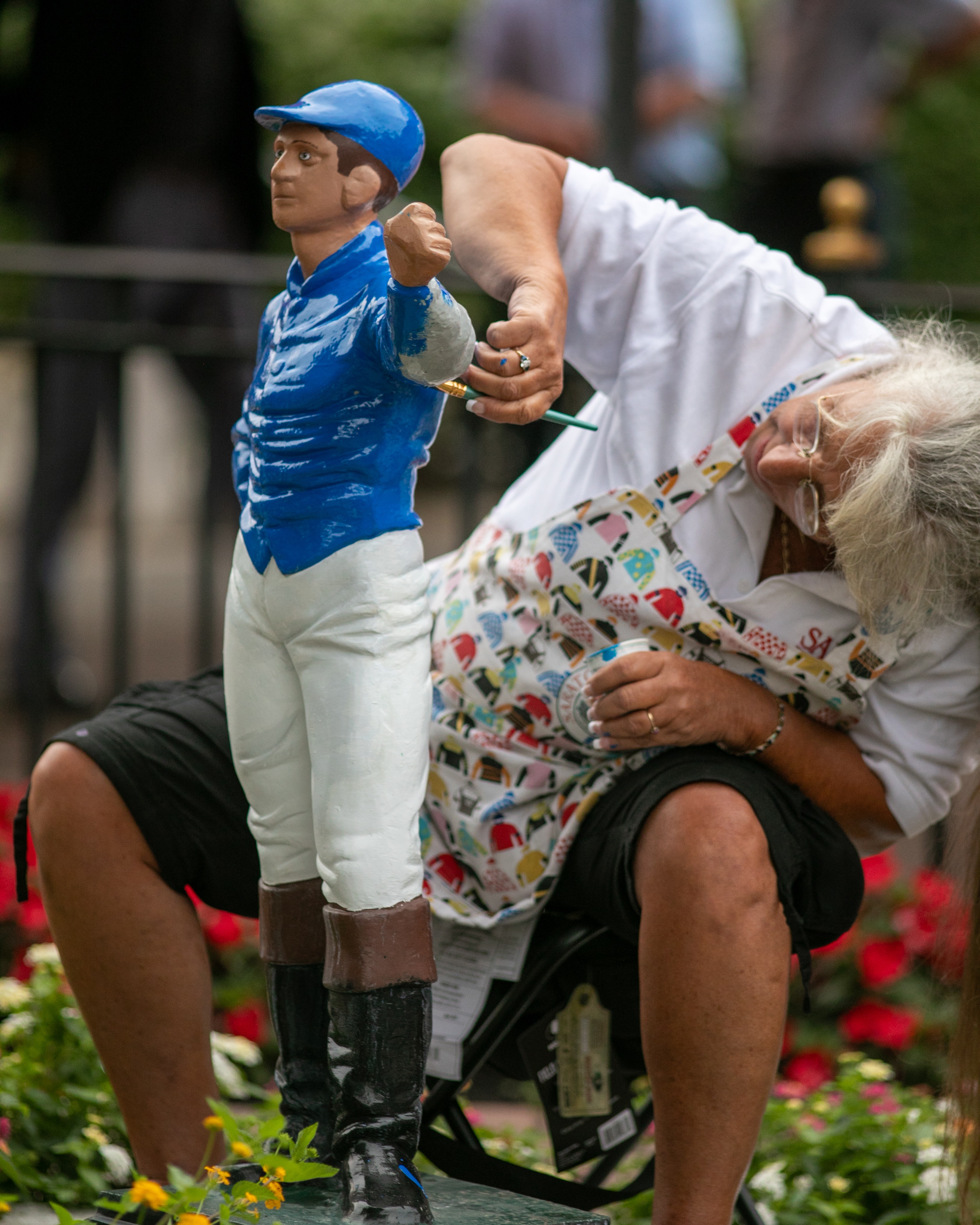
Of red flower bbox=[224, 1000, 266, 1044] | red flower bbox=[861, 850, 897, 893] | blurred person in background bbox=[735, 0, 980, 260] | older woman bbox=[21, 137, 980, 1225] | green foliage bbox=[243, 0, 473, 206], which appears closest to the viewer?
older woman bbox=[21, 137, 980, 1225]

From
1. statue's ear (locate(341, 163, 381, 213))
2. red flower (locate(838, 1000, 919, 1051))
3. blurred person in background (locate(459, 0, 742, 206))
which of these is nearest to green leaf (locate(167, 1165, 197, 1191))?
statue's ear (locate(341, 163, 381, 213))

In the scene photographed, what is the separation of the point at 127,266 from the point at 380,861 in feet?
8.40

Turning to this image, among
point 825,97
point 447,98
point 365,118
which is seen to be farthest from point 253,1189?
point 447,98

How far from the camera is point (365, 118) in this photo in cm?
145

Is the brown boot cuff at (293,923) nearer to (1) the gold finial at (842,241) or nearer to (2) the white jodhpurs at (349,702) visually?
(2) the white jodhpurs at (349,702)

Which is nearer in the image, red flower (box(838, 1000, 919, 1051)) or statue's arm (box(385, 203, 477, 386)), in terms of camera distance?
statue's arm (box(385, 203, 477, 386))

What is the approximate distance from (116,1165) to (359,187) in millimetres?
1352

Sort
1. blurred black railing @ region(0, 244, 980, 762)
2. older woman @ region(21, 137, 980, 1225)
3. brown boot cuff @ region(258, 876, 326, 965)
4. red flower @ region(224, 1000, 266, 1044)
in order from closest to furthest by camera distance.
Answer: brown boot cuff @ region(258, 876, 326, 965) → older woman @ region(21, 137, 980, 1225) → red flower @ region(224, 1000, 266, 1044) → blurred black railing @ region(0, 244, 980, 762)

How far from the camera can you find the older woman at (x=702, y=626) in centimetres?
166

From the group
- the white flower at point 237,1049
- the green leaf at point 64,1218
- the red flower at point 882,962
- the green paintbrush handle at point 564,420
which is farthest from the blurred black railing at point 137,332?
the green leaf at point 64,1218

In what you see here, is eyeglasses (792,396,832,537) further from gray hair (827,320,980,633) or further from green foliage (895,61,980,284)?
green foliage (895,61,980,284)

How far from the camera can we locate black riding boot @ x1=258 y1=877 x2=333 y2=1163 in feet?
5.12

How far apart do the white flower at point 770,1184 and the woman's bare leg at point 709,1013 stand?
59 cm

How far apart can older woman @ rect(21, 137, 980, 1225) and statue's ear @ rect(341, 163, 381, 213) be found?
241mm
